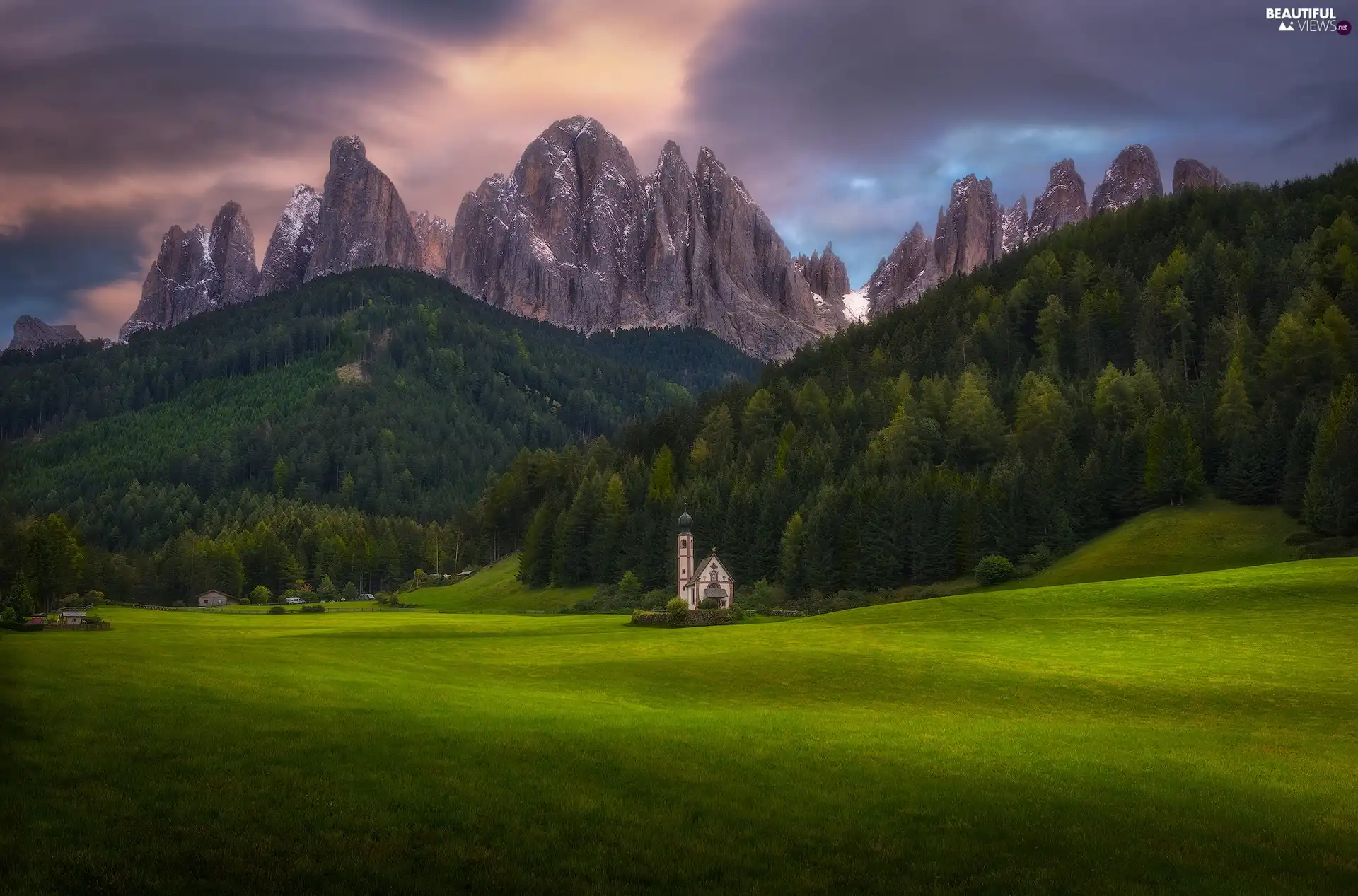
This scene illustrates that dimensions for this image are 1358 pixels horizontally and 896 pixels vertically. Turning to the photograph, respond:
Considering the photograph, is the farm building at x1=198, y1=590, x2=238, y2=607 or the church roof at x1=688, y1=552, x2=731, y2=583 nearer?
the church roof at x1=688, y1=552, x2=731, y2=583

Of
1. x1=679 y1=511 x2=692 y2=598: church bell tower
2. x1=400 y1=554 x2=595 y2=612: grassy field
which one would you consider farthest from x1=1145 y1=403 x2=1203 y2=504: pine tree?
x1=400 y1=554 x2=595 y2=612: grassy field

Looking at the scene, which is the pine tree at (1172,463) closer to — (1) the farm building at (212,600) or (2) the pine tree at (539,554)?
(2) the pine tree at (539,554)

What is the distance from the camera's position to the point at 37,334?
63.6ft

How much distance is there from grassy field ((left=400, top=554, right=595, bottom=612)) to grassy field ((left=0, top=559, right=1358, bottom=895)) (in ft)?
243

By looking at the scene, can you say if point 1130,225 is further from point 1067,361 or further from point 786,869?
point 786,869

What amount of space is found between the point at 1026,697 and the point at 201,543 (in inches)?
5766

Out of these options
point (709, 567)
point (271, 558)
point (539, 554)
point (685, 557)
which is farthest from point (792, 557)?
point (271, 558)

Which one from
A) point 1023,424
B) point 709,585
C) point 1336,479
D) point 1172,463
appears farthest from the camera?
point 1023,424

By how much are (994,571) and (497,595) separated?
6876 centimetres

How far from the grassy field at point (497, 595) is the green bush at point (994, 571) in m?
47.9

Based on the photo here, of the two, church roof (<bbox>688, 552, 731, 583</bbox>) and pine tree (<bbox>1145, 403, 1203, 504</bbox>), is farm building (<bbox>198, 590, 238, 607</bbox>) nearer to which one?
church roof (<bbox>688, 552, 731, 583</bbox>)

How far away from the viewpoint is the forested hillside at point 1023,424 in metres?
92.6

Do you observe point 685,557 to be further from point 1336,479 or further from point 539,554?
point 1336,479

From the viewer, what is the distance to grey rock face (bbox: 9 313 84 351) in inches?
543
